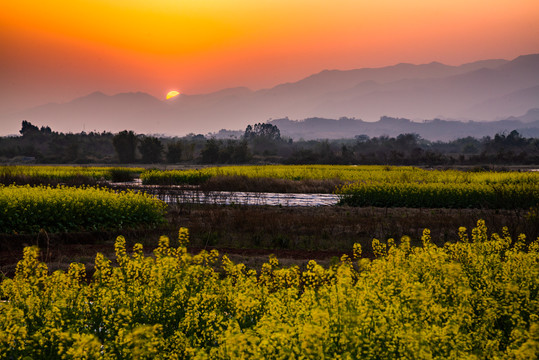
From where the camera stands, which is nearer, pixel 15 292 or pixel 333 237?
pixel 15 292

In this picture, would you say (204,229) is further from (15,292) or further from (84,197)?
(15,292)

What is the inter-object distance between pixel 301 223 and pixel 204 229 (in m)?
4.38

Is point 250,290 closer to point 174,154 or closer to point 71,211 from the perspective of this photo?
point 71,211

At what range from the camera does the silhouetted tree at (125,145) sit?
93.1m

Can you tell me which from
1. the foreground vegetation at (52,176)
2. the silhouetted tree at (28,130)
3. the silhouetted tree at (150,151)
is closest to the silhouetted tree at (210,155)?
the silhouetted tree at (150,151)

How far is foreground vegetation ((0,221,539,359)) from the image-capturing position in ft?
14.1

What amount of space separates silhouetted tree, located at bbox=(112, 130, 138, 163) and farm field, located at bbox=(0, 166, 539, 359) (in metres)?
76.5

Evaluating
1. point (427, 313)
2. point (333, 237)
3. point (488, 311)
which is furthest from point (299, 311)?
point (333, 237)

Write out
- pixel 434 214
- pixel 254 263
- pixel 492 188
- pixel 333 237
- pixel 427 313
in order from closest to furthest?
1. pixel 427 313
2. pixel 254 263
3. pixel 333 237
4. pixel 434 214
5. pixel 492 188

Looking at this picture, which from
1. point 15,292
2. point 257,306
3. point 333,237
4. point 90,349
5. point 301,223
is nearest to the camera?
point 90,349

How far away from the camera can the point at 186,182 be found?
145 ft

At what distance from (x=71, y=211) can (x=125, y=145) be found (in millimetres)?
78939

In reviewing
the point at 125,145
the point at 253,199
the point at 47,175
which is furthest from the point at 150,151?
the point at 253,199

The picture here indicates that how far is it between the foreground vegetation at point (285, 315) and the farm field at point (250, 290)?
3 cm
